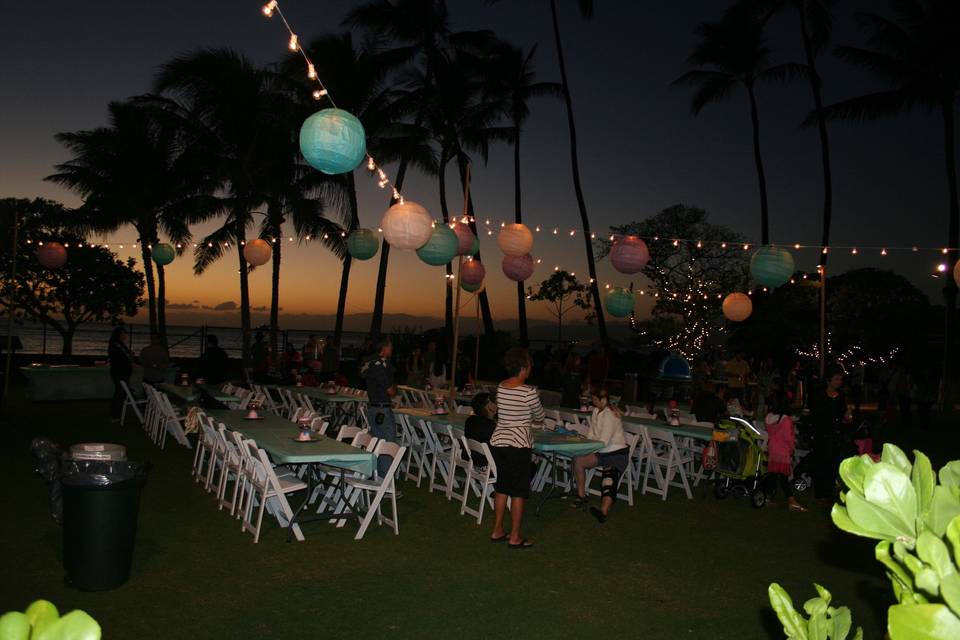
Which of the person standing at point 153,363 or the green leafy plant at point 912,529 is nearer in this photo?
the green leafy plant at point 912,529

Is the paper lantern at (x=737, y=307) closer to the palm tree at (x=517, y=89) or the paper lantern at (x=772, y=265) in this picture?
the paper lantern at (x=772, y=265)

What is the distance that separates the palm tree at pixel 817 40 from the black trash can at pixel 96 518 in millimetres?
19059

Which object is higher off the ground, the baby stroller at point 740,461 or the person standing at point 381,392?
the person standing at point 381,392

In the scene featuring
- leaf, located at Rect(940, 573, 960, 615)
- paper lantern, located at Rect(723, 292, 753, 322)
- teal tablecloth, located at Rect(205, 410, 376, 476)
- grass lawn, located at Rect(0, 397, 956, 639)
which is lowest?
grass lawn, located at Rect(0, 397, 956, 639)

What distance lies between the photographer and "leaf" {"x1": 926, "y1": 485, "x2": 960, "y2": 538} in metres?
0.88

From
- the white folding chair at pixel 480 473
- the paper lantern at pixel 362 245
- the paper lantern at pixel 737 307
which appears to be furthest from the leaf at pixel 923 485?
the paper lantern at pixel 737 307

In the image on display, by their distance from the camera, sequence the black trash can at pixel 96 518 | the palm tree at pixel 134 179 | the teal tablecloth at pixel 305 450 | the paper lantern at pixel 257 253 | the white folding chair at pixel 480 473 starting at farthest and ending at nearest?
the palm tree at pixel 134 179 → the paper lantern at pixel 257 253 → the white folding chair at pixel 480 473 → the teal tablecloth at pixel 305 450 → the black trash can at pixel 96 518

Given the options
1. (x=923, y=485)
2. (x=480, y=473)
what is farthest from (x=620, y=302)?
(x=923, y=485)

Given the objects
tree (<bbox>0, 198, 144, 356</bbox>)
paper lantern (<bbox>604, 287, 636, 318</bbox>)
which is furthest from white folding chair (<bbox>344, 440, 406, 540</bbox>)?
tree (<bbox>0, 198, 144, 356</bbox>)

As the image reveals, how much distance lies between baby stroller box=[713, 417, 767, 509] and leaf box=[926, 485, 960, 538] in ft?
22.6

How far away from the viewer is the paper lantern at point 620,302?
13141 millimetres

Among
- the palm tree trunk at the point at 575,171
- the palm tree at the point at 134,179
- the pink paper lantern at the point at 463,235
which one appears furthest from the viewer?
the palm tree at the point at 134,179

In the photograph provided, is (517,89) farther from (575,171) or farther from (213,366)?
(213,366)

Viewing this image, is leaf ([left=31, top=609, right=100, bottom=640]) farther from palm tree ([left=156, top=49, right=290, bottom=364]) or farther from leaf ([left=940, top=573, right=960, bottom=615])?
palm tree ([left=156, top=49, right=290, bottom=364])
